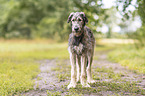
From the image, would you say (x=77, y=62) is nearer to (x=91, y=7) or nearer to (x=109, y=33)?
(x=91, y=7)

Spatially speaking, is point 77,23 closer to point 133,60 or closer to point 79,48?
point 79,48

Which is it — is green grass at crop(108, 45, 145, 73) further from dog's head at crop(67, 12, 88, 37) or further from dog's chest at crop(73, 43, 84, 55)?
dog's head at crop(67, 12, 88, 37)

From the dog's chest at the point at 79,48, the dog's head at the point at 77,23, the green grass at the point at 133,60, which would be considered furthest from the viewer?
the green grass at the point at 133,60

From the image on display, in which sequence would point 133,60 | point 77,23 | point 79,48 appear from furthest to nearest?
point 133,60, point 79,48, point 77,23

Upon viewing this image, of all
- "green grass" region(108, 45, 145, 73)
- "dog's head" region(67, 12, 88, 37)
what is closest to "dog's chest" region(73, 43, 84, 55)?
"dog's head" region(67, 12, 88, 37)

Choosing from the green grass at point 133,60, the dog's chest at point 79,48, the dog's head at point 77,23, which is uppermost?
the dog's head at point 77,23

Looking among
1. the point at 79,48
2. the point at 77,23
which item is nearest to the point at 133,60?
the point at 79,48

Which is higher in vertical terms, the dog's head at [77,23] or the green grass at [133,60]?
the dog's head at [77,23]

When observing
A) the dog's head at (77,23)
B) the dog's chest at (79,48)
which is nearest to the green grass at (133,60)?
the dog's chest at (79,48)

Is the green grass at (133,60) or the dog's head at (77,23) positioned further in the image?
the green grass at (133,60)

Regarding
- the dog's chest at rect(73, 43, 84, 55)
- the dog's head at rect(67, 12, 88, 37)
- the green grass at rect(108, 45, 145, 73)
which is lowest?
the green grass at rect(108, 45, 145, 73)

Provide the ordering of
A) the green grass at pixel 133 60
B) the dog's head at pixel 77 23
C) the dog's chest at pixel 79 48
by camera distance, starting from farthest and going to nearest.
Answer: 1. the green grass at pixel 133 60
2. the dog's chest at pixel 79 48
3. the dog's head at pixel 77 23

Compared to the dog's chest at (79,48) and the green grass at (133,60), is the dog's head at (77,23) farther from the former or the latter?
the green grass at (133,60)

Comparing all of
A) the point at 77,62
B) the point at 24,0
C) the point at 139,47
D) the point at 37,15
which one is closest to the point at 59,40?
the point at 37,15
